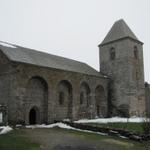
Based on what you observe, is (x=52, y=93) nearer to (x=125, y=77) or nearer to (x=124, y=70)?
(x=125, y=77)

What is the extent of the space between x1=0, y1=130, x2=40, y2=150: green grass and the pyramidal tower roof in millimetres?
25757

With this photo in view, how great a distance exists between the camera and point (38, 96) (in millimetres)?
25594

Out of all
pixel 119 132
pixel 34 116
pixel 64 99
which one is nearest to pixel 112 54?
pixel 64 99

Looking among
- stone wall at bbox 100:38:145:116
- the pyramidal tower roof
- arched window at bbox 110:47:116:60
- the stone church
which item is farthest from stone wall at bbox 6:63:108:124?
the pyramidal tower roof

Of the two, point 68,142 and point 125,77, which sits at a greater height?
point 125,77

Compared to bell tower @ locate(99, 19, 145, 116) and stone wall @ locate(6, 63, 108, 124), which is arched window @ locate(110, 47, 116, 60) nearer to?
bell tower @ locate(99, 19, 145, 116)

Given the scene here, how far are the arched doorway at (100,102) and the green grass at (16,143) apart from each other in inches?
747

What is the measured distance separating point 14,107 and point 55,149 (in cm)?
1087

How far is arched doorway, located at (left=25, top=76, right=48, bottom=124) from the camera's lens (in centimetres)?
2486

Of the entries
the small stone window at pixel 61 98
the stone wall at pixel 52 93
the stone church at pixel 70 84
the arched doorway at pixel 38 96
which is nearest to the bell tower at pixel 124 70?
the stone church at pixel 70 84

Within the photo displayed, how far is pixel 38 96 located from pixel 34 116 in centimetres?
231

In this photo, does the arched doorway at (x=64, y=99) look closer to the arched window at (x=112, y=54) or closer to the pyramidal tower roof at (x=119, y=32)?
the arched window at (x=112, y=54)

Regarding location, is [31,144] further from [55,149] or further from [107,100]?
[107,100]

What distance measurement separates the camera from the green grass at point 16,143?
13031 mm
